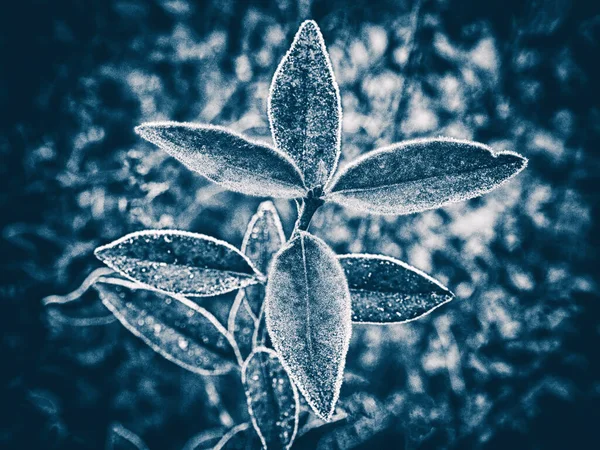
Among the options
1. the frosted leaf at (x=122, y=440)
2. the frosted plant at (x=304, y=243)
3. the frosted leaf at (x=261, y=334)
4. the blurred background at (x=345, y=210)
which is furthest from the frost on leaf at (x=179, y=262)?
the frosted leaf at (x=122, y=440)

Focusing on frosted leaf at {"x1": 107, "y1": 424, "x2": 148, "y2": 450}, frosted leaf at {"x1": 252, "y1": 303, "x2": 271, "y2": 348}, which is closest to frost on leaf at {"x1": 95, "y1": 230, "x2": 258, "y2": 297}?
frosted leaf at {"x1": 252, "y1": 303, "x2": 271, "y2": 348}

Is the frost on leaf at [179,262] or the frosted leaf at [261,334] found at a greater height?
the frost on leaf at [179,262]

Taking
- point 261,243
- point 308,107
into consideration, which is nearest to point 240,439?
point 261,243

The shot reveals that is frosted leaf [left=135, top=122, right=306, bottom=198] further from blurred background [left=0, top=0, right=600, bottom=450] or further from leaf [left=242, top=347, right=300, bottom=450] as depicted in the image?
blurred background [left=0, top=0, right=600, bottom=450]

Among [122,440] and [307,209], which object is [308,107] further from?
[122,440]

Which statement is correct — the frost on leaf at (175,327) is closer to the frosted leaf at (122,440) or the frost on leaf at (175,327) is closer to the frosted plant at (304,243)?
the frosted plant at (304,243)

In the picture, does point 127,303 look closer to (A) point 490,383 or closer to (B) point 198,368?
(B) point 198,368

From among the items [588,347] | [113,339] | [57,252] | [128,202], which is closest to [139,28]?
[128,202]
